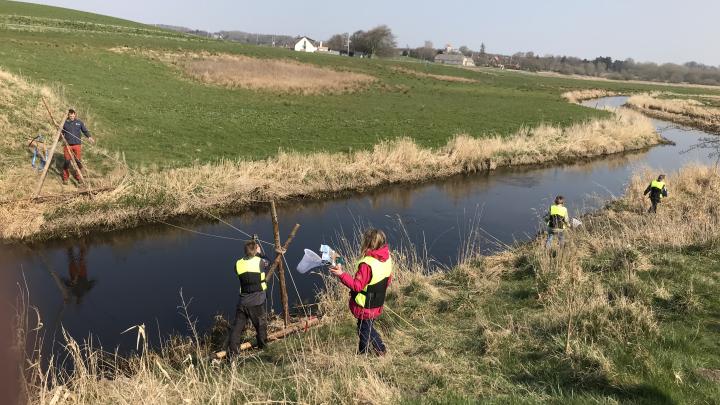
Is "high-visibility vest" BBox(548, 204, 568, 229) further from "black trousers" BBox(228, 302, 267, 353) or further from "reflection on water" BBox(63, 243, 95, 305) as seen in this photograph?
"reflection on water" BBox(63, 243, 95, 305)

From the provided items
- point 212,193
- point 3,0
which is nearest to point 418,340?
point 212,193

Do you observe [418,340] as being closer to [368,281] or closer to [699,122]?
[368,281]

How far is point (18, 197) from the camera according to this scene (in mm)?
14234

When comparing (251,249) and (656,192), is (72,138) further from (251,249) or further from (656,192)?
(656,192)

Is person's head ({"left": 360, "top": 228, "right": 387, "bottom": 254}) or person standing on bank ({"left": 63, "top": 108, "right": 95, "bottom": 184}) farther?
person standing on bank ({"left": 63, "top": 108, "right": 95, "bottom": 184})

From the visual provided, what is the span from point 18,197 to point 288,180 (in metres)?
8.51

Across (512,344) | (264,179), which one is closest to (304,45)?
(264,179)

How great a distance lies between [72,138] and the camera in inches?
607

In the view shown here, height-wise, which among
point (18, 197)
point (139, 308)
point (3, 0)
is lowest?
point (139, 308)

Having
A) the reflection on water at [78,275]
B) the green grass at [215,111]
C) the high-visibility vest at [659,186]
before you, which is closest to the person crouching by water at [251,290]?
the reflection on water at [78,275]

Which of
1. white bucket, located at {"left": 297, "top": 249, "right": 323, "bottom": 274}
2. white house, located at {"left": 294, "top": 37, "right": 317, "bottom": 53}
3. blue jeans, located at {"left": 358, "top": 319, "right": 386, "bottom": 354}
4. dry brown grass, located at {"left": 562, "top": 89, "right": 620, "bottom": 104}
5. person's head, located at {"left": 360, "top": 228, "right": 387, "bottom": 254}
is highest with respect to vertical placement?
white house, located at {"left": 294, "top": 37, "right": 317, "bottom": 53}

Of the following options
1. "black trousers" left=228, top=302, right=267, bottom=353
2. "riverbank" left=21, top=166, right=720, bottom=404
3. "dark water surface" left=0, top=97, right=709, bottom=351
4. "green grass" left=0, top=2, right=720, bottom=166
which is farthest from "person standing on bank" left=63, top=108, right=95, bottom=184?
"black trousers" left=228, top=302, right=267, bottom=353

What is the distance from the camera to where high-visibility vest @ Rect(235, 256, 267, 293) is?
7.64 metres

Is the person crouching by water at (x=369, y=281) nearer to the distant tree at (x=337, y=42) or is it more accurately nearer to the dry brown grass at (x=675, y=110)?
the dry brown grass at (x=675, y=110)
